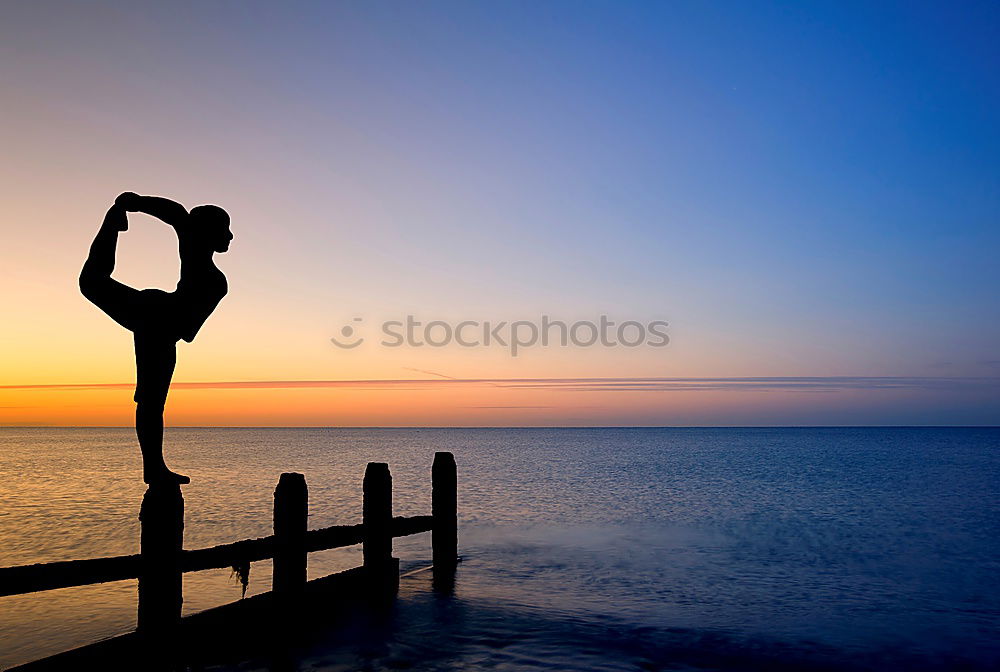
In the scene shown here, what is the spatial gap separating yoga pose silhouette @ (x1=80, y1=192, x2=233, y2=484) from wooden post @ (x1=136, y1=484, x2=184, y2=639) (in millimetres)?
191

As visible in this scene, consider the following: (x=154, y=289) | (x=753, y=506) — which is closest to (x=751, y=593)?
(x=154, y=289)

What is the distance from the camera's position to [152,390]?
5.47m

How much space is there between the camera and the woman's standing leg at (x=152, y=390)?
5410 millimetres

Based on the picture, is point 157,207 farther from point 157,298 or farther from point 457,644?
point 457,644

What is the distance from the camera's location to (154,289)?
5363mm

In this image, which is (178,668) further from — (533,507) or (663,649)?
(533,507)

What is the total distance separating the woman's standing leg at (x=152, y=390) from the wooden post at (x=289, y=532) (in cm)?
228

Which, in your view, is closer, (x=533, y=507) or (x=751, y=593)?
(x=751, y=593)

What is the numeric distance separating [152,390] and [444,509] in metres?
7.28

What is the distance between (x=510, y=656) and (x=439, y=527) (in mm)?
3554

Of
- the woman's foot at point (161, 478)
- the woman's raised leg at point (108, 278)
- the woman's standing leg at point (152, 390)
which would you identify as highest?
the woman's raised leg at point (108, 278)

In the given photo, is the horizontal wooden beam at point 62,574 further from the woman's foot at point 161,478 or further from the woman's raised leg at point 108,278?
the woman's raised leg at point 108,278

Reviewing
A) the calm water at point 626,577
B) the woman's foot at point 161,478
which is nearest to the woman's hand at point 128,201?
the woman's foot at point 161,478

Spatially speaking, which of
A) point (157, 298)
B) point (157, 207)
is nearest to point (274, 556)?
point (157, 298)
